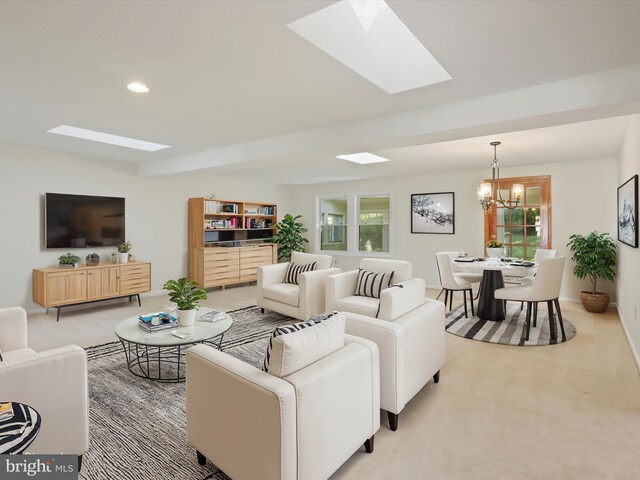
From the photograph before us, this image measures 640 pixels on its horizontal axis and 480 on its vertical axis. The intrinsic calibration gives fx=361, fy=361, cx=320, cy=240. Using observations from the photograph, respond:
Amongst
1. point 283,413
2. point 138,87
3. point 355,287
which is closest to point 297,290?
point 355,287

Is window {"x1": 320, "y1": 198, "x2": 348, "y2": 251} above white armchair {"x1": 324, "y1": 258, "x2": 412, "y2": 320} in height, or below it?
above

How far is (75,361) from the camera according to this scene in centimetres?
185

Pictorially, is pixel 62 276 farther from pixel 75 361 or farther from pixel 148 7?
pixel 148 7

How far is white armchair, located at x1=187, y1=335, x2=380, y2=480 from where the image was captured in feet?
4.94

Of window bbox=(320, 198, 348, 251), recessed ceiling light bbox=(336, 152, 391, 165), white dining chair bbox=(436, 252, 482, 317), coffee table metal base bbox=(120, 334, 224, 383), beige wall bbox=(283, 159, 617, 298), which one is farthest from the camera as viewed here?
window bbox=(320, 198, 348, 251)

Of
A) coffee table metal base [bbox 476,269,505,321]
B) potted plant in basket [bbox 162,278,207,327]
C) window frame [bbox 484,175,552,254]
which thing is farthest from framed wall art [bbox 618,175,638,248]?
potted plant in basket [bbox 162,278,207,327]

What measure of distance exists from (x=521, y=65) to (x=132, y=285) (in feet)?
18.5

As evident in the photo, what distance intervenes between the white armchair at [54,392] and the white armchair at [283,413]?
543 millimetres

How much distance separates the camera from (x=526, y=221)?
629cm

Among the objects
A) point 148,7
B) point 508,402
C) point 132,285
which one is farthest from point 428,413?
point 132,285

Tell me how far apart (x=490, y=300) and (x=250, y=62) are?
164 inches

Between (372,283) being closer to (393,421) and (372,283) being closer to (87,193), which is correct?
(393,421)

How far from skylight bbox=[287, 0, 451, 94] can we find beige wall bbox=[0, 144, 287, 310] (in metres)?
4.90

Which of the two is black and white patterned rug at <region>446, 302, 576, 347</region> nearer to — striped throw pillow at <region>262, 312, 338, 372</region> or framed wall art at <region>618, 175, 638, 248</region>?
framed wall art at <region>618, 175, 638, 248</region>
